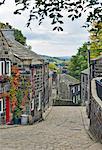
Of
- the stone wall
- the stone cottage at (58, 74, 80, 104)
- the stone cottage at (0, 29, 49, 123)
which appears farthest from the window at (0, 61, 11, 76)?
the stone cottage at (58, 74, 80, 104)

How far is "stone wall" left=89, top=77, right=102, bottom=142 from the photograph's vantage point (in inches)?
595

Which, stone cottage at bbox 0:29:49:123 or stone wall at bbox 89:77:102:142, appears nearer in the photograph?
stone wall at bbox 89:77:102:142

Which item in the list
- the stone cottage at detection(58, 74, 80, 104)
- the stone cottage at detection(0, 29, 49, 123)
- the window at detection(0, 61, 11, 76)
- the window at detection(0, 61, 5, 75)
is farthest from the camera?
the stone cottage at detection(58, 74, 80, 104)

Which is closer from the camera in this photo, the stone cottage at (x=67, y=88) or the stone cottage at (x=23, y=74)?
the stone cottage at (x=23, y=74)

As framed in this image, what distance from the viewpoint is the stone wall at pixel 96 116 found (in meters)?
15.1

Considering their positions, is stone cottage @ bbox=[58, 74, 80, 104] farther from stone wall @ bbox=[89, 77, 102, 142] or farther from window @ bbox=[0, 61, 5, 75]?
stone wall @ bbox=[89, 77, 102, 142]

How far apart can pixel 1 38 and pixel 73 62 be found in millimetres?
57490

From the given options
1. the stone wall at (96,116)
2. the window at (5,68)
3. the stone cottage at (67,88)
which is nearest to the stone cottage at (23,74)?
the window at (5,68)

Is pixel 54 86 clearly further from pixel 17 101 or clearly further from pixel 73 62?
pixel 17 101

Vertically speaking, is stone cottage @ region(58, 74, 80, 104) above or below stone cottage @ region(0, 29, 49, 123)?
below

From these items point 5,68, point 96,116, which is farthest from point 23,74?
point 96,116

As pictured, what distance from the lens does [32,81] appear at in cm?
2894

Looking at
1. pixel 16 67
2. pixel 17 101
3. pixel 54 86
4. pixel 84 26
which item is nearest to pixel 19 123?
pixel 17 101

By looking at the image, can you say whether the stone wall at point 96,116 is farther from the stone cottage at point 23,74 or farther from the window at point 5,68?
the stone cottage at point 23,74
